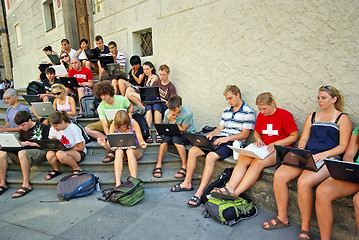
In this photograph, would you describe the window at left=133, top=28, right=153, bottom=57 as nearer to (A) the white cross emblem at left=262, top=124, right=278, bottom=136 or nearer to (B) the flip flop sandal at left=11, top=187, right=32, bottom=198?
(A) the white cross emblem at left=262, top=124, right=278, bottom=136

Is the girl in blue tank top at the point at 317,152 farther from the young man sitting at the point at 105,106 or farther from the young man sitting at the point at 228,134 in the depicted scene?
the young man sitting at the point at 105,106

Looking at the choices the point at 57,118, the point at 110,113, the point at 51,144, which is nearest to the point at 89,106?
the point at 110,113

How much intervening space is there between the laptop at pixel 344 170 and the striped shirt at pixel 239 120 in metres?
1.35

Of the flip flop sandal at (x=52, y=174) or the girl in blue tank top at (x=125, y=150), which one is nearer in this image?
the girl in blue tank top at (x=125, y=150)

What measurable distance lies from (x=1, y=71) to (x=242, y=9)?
2216 cm

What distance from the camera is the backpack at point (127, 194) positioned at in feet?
9.72

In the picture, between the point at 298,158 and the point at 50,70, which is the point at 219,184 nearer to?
the point at 298,158

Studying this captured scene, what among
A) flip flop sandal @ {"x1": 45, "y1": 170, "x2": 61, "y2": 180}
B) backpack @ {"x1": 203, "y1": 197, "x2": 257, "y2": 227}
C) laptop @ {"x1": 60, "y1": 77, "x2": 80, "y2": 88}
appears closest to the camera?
backpack @ {"x1": 203, "y1": 197, "x2": 257, "y2": 227}

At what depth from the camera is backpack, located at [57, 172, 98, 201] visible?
322cm

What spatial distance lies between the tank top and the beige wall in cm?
43

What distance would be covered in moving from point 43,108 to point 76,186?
6.58 feet

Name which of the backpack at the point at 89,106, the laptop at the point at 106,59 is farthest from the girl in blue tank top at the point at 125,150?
the laptop at the point at 106,59

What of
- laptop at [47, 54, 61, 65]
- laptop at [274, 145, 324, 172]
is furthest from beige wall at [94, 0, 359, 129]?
laptop at [47, 54, 61, 65]

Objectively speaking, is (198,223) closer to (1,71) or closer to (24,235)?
(24,235)
